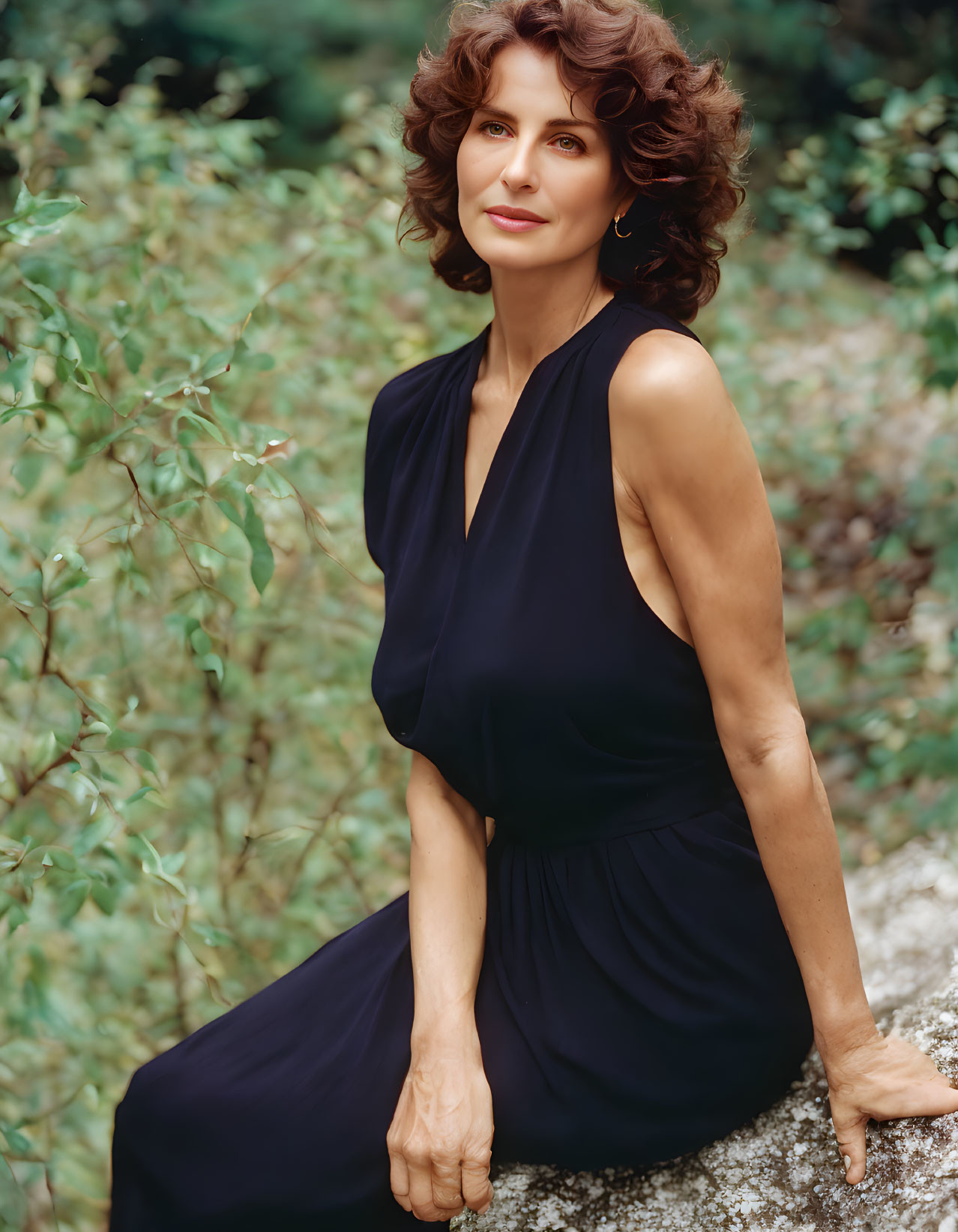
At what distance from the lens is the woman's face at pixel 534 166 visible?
1457mm

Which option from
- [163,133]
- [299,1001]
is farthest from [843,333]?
[299,1001]

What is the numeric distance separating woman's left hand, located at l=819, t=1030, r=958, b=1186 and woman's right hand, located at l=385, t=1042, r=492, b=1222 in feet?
1.34

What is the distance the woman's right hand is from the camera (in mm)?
1413

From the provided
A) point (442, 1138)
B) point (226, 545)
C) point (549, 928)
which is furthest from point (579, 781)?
point (226, 545)

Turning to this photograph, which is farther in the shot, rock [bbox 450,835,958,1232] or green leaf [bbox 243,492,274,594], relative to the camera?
green leaf [bbox 243,492,274,594]

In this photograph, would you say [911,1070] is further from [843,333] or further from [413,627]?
[843,333]

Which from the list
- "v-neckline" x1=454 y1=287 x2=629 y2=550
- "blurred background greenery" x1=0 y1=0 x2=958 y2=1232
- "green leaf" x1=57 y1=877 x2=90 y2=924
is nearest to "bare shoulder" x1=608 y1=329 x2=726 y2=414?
→ "v-neckline" x1=454 y1=287 x2=629 y2=550

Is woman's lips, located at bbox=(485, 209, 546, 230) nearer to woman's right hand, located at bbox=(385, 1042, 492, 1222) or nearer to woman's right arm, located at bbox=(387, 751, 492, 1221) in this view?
woman's right arm, located at bbox=(387, 751, 492, 1221)

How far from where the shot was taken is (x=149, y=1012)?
101 inches

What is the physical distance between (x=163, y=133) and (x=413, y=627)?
1.66 m

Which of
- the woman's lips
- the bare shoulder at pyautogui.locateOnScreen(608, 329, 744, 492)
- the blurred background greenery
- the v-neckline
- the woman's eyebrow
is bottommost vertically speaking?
the blurred background greenery

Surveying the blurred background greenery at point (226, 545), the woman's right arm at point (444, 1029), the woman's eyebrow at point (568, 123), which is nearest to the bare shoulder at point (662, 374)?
the woman's eyebrow at point (568, 123)

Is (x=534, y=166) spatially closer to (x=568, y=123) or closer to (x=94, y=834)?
(x=568, y=123)

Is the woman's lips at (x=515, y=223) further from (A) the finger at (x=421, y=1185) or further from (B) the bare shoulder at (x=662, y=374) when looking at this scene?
(A) the finger at (x=421, y=1185)
